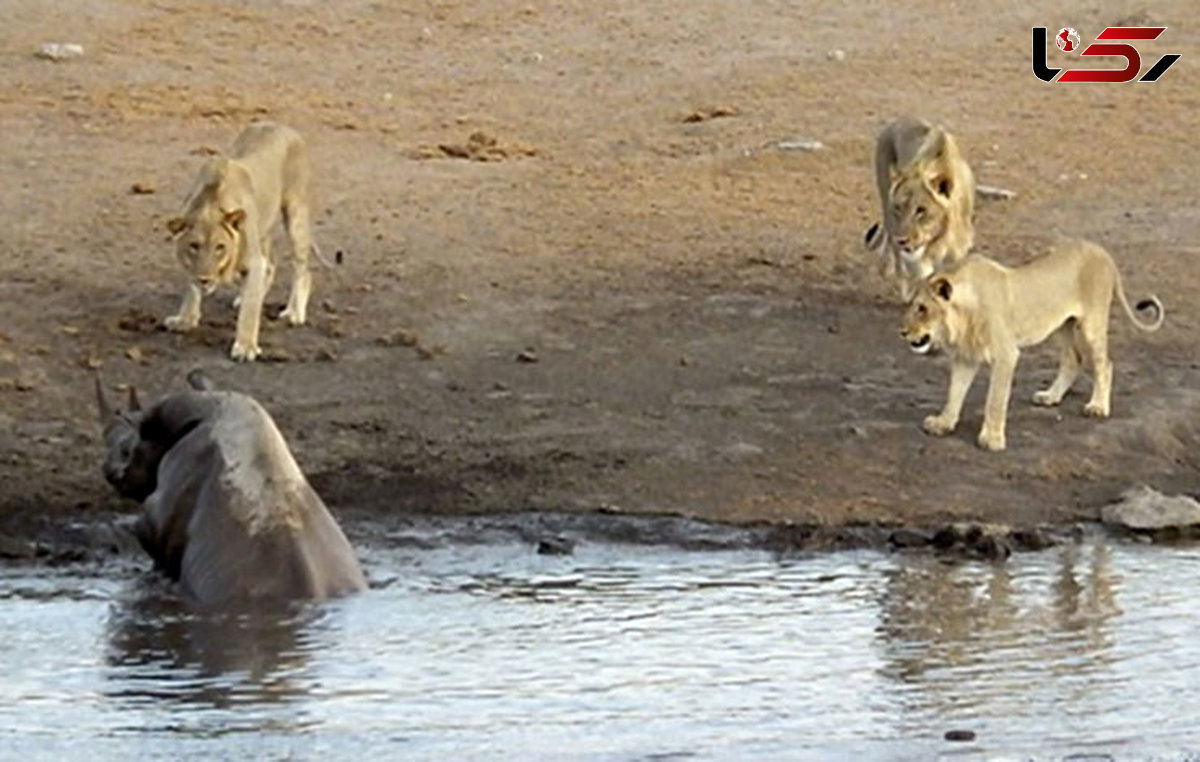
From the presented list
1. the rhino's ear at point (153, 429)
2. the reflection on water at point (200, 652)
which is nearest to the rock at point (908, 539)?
the reflection on water at point (200, 652)

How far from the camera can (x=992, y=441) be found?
41.1ft

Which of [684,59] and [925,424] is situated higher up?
[684,59]

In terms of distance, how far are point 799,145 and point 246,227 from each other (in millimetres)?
4711

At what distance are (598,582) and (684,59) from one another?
358 inches

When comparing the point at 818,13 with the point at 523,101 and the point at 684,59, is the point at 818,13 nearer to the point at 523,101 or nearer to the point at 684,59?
the point at 684,59

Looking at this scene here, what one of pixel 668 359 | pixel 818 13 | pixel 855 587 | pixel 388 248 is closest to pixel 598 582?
pixel 855 587

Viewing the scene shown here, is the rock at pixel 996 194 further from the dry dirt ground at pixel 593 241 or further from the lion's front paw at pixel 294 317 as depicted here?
the lion's front paw at pixel 294 317

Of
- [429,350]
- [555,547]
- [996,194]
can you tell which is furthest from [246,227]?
[996,194]

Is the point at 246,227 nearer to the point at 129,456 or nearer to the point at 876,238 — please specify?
the point at 129,456

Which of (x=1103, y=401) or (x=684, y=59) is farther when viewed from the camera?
(x=684, y=59)

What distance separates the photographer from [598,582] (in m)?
11.0

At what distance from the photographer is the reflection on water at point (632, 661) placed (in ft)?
29.0

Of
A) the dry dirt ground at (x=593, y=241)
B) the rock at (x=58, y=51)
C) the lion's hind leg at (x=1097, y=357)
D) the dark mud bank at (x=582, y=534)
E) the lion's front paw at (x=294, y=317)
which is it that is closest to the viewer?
the dark mud bank at (x=582, y=534)

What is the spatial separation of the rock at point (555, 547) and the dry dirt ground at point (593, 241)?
412 mm
